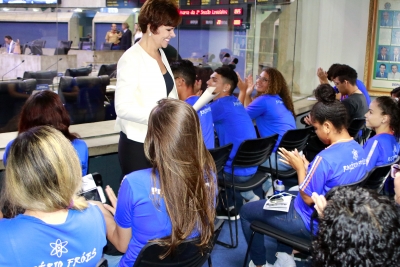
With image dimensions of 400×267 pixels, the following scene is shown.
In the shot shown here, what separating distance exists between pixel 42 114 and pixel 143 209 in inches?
41.5

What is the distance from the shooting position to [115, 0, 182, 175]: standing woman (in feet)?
9.08

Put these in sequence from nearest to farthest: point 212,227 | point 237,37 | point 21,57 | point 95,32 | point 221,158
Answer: point 212,227 < point 221,158 < point 21,57 < point 95,32 < point 237,37

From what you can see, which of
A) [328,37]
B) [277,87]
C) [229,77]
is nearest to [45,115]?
[229,77]

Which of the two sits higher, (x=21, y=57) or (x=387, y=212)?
(x=21, y=57)

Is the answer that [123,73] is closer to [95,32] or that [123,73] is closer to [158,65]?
[158,65]

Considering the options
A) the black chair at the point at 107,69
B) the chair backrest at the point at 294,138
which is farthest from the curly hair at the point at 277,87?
the black chair at the point at 107,69

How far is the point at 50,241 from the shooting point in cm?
157

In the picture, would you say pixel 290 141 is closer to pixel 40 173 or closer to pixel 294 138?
pixel 294 138

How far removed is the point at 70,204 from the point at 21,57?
8.92 ft

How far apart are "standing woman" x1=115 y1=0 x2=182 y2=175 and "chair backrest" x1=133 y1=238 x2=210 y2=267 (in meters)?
0.96

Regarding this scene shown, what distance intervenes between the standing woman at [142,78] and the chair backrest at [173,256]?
3.15 ft

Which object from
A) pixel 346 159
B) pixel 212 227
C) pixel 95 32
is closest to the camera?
pixel 212 227

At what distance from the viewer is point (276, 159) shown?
421 cm

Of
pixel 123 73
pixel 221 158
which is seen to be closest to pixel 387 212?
pixel 123 73
